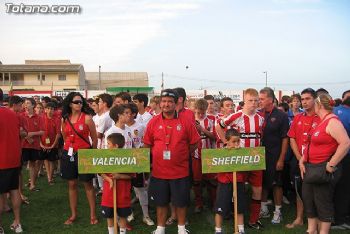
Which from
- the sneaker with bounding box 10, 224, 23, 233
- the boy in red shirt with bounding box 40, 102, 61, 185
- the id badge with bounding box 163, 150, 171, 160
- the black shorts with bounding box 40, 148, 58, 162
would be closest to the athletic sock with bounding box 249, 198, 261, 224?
the id badge with bounding box 163, 150, 171, 160

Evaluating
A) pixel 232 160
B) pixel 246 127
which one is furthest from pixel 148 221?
pixel 246 127

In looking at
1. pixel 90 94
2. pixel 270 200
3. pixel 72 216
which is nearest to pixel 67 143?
pixel 72 216

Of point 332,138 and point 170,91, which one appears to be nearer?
point 332,138

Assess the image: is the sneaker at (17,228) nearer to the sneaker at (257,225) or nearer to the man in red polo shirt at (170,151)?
the man in red polo shirt at (170,151)

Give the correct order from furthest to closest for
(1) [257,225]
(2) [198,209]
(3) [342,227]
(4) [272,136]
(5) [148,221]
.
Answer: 1. (2) [198,209]
2. (5) [148,221]
3. (4) [272,136]
4. (1) [257,225]
5. (3) [342,227]

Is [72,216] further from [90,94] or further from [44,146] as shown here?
[90,94]

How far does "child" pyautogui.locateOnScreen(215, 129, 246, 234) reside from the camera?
17.5 feet

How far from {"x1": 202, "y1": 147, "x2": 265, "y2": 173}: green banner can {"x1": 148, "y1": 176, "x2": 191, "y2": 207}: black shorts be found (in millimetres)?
441

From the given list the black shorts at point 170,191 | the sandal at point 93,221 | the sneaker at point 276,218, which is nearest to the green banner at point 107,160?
the black shorts at point 170,191

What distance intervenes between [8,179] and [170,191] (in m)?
2.48

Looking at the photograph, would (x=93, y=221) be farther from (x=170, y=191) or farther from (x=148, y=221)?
(x=170, y=191)

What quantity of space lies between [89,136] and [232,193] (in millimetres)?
2505

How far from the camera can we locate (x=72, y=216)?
637 cm

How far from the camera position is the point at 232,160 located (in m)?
5.16
